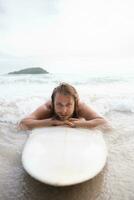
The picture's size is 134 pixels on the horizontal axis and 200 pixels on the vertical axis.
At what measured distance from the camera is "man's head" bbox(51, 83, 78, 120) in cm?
388

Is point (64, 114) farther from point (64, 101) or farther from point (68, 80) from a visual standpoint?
point (68, 80)

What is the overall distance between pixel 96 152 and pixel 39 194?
80 centimetres

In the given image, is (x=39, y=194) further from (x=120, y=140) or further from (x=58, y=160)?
(x=120, y=140)

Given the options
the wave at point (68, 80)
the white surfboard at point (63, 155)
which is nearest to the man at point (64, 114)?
the white surfboard at point (63, 155)

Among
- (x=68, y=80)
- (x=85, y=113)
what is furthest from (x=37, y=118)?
(x=68, y=80)

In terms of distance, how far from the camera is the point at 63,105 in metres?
3.88

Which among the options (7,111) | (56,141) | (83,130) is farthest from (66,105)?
(7,111)

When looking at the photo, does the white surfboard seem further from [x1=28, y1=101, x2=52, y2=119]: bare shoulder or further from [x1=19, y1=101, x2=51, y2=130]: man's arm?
[x1=28, y1=101, x2=52, y2=119]: bare shoulder

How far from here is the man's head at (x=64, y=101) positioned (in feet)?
12.7

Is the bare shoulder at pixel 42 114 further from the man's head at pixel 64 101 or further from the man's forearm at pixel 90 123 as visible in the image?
the man's forearm at pixel 90 123

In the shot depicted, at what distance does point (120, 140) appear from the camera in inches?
166

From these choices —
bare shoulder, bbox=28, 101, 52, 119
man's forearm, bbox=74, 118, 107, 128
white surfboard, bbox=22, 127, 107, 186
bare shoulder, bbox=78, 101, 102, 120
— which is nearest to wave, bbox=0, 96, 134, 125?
bare shoulder, bbox=28, 101, 52, 119

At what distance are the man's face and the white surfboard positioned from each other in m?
0.34

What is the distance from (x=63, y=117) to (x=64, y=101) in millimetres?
239
